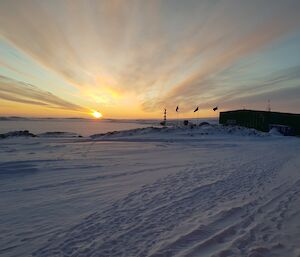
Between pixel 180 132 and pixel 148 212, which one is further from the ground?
pixel 180 132

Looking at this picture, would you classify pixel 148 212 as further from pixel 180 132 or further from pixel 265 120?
pixel 265 120

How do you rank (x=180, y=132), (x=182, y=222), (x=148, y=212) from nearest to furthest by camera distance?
(x=182, y=222) → (x=148, y=212) → (x=180, y=132)

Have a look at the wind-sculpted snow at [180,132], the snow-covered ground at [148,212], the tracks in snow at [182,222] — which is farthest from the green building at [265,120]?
the tracks in snow at [182,222]

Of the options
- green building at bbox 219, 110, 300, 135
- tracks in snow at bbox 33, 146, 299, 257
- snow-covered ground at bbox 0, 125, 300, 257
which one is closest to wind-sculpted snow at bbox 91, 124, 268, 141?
green building at bbox 219, 110, 300, 135

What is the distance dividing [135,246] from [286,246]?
2340 mm

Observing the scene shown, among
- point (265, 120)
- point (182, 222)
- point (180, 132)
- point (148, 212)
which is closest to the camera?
point (182, 222)

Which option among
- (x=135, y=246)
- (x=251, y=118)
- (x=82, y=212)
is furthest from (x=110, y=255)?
(x=251, y=118)

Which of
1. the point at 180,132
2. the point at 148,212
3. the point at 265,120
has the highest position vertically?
the point at 265,120

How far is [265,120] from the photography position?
41188 millimetres

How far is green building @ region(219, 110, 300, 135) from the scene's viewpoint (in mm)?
40844

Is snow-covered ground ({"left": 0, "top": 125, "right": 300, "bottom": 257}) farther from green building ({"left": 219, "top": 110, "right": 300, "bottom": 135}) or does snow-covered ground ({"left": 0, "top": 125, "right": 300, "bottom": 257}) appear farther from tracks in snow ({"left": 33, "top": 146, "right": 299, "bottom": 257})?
green building ({"left": 219, "top": 110, "right": 300, "bottom": 135})

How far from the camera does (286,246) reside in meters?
3.85

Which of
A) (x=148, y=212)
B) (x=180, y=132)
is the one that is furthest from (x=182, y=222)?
(x=180, y=132)

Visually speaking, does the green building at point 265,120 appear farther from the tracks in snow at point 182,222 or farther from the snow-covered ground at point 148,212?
the tracks in snow at point 182,222
